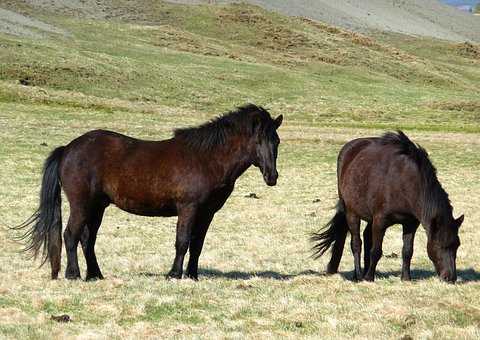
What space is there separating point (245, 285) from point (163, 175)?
210cm

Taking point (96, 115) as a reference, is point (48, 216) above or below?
above

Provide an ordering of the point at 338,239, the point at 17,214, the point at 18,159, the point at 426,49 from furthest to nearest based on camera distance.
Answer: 1. the point at 426,49
2. the point at 18,159
3. the point at 17,214
4. the point at 338,239

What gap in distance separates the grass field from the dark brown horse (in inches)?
20.1

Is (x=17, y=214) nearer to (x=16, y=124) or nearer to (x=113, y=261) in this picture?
(x=113, y=261)

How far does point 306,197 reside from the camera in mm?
23484

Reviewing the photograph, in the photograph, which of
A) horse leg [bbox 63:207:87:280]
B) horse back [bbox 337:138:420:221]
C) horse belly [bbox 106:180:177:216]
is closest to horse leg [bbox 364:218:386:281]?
horse back [bbox 337:138:420:221]

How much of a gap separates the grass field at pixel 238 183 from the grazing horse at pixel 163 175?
830 millimetres

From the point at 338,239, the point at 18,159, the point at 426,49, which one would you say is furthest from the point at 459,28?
the point at 338,239

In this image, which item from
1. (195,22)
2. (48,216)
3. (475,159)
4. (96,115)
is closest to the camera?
(48,216)

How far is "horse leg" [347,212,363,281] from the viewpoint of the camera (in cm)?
1233

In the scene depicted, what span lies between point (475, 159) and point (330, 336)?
2701cm

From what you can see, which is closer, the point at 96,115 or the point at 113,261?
the point at 113,261

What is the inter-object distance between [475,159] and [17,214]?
71.4 ft

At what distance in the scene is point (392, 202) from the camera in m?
11.7
